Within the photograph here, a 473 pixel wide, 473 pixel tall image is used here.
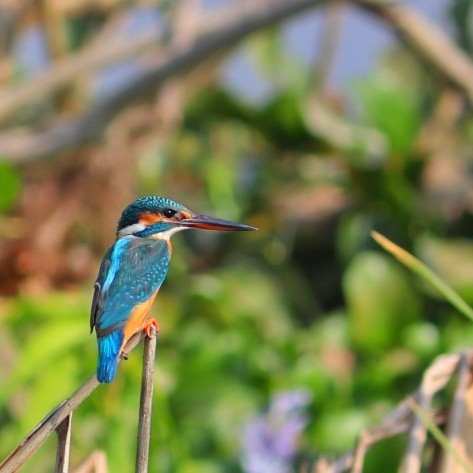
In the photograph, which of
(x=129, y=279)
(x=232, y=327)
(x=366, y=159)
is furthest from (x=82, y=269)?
(x=129, y=279)

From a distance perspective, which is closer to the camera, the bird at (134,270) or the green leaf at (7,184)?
the bird at (134,270)

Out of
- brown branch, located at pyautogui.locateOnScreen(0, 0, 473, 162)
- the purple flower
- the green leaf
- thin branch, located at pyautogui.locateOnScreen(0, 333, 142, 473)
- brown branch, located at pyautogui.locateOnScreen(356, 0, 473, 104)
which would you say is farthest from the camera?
brown branch, located at pyautogui.locateOnScreen(356, 0, 473, 104)

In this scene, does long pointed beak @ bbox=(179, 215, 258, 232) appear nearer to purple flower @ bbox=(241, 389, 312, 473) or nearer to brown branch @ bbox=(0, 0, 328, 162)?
Result: purple flower @ bbox=(241, 389, 312, 473)

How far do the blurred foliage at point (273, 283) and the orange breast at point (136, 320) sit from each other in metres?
0.81

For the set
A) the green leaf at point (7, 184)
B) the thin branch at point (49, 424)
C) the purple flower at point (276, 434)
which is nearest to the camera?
the thin branch at point (49, 424)

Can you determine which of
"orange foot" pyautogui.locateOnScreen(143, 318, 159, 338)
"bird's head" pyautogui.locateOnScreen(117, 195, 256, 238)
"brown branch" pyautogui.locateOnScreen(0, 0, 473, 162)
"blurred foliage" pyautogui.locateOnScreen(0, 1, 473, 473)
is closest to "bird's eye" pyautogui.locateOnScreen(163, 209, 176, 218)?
"bird's head" pyautogui.locateOnScreen(117, 195, 256, 238)

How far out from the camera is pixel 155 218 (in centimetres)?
117

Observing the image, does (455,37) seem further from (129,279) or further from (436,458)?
(129,279)

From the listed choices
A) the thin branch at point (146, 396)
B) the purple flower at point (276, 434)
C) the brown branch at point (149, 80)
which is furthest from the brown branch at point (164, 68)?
the thin branch at point (146, 396)

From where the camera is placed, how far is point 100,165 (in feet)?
10.4

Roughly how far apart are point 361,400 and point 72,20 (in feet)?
5.43

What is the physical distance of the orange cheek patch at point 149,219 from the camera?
1170 mm

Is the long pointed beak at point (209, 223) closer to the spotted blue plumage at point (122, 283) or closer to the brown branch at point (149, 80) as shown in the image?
the spotted blue plumage at point (122, 283)

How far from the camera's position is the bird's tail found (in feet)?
3.46
